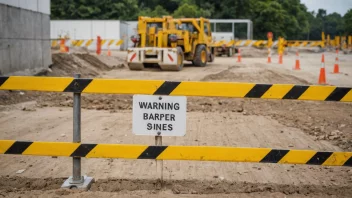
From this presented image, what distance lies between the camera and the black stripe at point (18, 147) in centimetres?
481

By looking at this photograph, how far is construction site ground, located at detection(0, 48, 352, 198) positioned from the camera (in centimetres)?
509

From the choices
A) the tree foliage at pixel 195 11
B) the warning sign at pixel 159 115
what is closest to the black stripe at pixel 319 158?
the warning sign at pixel 159 115

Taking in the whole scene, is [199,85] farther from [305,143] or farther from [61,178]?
[305,143]

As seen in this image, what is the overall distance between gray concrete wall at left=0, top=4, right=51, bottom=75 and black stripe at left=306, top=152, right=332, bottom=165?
10.3m

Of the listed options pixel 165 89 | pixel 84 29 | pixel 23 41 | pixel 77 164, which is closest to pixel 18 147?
pixel 77 164

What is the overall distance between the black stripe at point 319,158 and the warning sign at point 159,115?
1.37 meters

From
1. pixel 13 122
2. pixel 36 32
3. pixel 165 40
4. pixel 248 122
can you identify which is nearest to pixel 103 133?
pixel 13 122

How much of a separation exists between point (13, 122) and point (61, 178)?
154 inches

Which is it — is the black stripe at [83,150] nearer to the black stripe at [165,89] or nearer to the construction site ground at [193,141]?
the construction site ground at [193,141]

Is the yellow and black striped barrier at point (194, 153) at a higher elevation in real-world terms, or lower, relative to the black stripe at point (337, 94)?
lower

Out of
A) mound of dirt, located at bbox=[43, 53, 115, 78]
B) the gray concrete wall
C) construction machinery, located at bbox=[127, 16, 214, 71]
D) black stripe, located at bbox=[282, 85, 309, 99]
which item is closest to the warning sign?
black stripe, located at bbox=[282, 85, 309, 99]

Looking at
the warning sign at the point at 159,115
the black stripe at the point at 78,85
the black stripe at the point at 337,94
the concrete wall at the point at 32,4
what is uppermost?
the concrete wall at the point at 32,4

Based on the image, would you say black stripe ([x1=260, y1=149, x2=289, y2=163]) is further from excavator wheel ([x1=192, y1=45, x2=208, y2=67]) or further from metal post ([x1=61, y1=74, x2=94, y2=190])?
excavator wheel ([x1=192, y1=45, x2=208, y2=67])

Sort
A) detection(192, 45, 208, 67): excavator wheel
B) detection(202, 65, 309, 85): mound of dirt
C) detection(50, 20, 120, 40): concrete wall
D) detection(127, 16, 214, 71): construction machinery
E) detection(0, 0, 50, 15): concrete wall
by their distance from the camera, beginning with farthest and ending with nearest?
detection(50, 20, 120, 40): concrete wall
detection(192, 45, 208, 67): excavator wheel
detection(127, 16, 214, 71): construction machinery
detection(202, 65, 309, 85): mound of dirt
detection(0, 0, 50, 15): concrete wall
